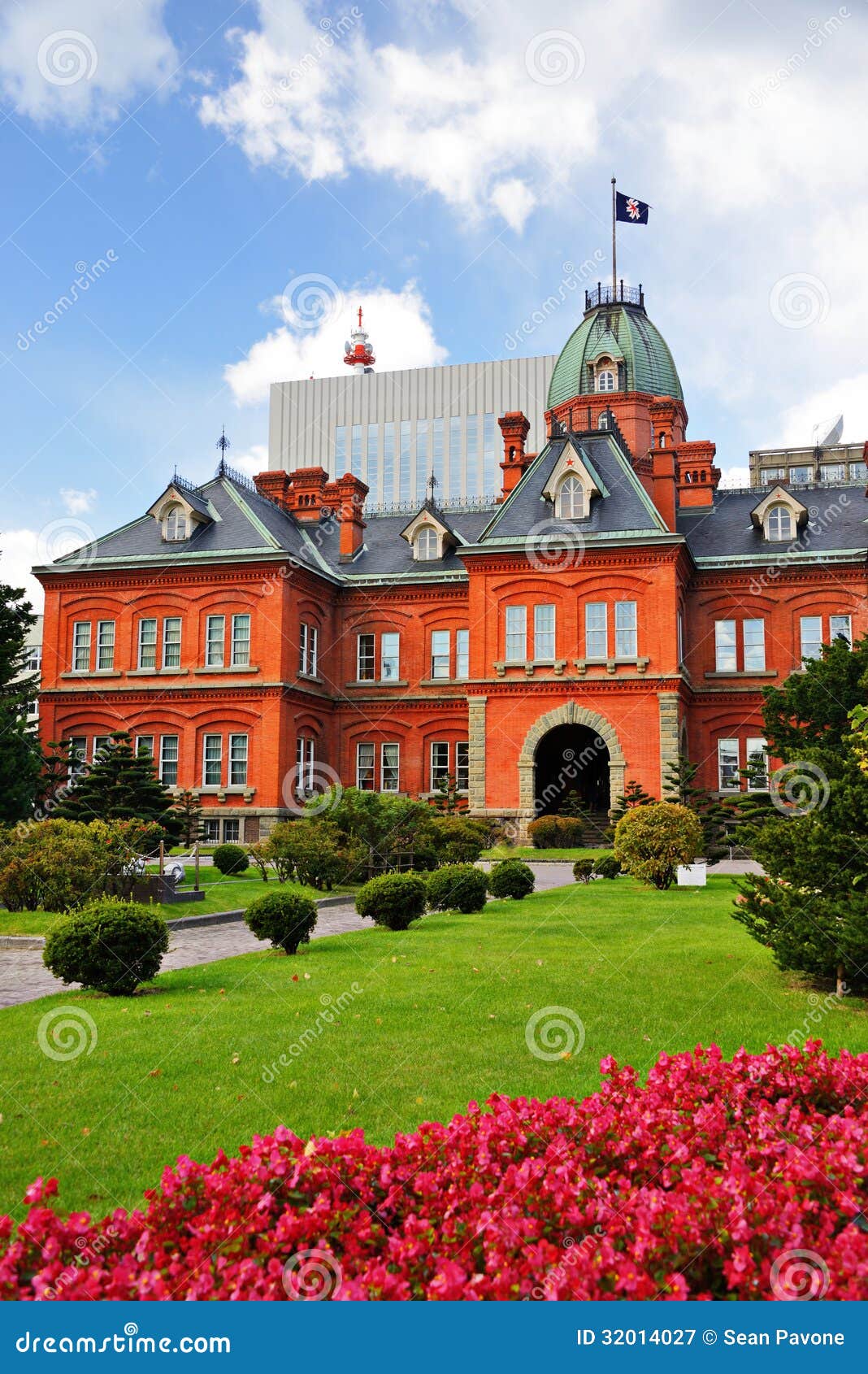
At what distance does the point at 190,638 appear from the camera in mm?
39125

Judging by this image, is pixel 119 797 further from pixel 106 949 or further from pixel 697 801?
pixel 697 801

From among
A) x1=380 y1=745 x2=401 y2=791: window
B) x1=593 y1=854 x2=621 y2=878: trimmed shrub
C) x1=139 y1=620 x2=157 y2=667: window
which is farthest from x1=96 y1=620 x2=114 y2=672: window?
x1=593 y1=854 x2=621 y2=878: trimmed shrub

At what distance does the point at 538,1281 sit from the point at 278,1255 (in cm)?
102

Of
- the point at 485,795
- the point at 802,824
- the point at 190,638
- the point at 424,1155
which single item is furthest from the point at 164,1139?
the point at 190,638

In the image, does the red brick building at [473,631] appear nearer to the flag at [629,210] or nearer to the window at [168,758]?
the window at [168,758]

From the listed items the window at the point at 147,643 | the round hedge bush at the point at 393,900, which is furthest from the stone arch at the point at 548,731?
the round hedge bush at the point at 393,900

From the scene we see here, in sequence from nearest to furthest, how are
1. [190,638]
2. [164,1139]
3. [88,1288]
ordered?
1. [88,1288]
2. [164,1139]
3. [190,638]

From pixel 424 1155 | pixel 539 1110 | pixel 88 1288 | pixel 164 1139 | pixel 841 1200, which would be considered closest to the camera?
pixel 88 1288

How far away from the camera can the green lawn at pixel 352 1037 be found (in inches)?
252

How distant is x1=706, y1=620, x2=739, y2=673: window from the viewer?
39.6 meters

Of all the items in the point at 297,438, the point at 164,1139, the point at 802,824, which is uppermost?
the point at 297,438

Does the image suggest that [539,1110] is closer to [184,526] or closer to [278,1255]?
[278,1255]

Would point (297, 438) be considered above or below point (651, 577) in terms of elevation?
above

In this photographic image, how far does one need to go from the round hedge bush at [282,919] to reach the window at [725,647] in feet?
95.0
